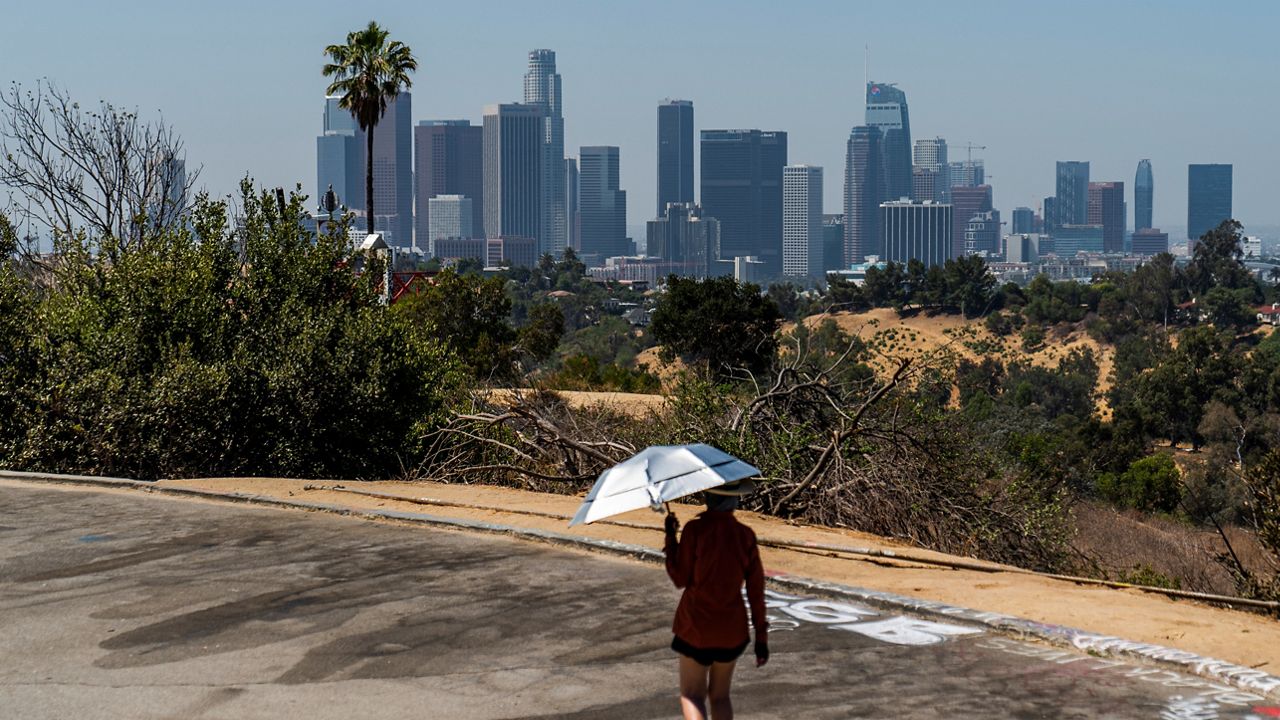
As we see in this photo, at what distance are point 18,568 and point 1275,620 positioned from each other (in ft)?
33.8

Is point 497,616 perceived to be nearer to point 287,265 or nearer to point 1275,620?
point 1275,620

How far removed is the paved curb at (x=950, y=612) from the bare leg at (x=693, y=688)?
3457 millimetres

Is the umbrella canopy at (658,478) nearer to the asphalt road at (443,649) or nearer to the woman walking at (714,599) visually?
the woman walking at (714,599)

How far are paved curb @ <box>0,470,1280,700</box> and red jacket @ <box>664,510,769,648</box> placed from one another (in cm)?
333

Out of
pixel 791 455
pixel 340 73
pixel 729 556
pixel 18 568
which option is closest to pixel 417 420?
pixel 791 455

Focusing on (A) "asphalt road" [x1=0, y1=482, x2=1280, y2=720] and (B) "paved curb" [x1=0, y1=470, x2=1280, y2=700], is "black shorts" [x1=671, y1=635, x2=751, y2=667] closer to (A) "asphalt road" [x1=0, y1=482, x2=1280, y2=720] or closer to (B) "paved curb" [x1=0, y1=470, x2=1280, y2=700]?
(A) "asphalt road" [x1=0, y1=482, x2=1280, y2=720]

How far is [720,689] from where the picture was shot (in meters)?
6.18

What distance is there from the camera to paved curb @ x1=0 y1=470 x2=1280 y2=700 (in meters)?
7.89

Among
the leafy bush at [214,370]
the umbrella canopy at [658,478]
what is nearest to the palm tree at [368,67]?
the leafy bush at [214,370]

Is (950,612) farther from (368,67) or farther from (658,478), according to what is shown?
(368,67)

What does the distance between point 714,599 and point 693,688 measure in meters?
0.46

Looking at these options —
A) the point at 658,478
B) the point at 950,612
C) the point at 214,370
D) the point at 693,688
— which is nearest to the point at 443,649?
the point at 693,688

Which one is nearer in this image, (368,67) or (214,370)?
(214,370)

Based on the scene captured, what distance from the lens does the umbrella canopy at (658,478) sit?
227 inches
